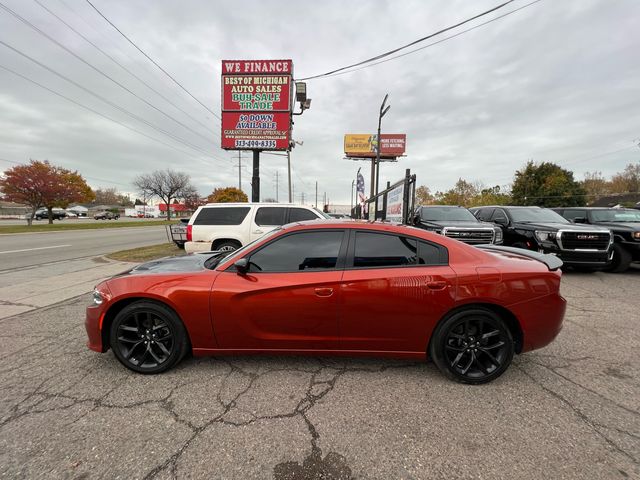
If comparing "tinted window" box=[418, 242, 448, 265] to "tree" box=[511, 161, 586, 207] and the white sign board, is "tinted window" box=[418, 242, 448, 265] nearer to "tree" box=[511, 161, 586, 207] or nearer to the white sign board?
the white sign board

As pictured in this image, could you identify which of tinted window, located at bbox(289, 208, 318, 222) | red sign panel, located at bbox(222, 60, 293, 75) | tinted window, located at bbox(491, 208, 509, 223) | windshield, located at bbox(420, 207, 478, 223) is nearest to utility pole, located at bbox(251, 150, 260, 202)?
red sign panel, located at bbox(222, 60, 293, 75)

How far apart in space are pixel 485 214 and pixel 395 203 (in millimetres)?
3495

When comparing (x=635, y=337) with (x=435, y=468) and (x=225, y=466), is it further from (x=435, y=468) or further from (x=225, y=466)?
(x=225, y=466)

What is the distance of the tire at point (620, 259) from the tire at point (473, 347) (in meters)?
7.75

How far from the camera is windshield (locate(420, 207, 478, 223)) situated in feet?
28.8

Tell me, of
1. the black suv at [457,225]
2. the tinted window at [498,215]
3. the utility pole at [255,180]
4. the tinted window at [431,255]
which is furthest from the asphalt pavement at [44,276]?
the tinted window at [498,215]

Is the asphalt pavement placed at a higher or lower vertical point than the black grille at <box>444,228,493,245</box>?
lower

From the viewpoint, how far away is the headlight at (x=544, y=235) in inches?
273

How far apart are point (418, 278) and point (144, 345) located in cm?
267

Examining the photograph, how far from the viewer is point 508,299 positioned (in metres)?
2.47

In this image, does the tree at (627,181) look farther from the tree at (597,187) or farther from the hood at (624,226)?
the hood at (624,226)

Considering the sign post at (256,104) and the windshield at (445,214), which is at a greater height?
the sign post at (256,104)

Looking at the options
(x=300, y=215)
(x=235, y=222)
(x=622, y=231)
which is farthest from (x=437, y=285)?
(x=622, y=231)

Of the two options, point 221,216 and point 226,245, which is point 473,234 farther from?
point 221,216
